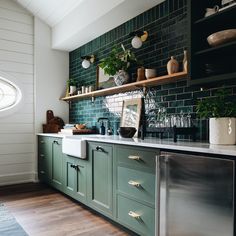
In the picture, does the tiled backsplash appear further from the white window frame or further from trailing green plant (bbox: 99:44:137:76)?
the white window frame

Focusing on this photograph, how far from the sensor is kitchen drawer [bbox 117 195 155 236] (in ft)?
6.73

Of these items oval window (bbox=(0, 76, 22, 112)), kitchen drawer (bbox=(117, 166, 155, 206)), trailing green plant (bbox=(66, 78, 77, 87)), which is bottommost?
kitchen drawer (bbox=(117, 166, 155, 206))

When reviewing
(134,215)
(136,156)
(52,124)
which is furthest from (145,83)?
(52,124)

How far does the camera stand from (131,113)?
3.12m

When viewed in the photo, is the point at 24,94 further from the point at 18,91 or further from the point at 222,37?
the point at 222,37

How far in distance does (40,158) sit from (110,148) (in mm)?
2193

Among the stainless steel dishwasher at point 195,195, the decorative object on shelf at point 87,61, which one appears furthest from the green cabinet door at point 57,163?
the stainless steel dishwasher at point 195,195

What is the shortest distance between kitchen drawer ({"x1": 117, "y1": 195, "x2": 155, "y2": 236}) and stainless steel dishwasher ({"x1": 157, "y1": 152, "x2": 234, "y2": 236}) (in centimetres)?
12

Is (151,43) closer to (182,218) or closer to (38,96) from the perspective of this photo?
(182,218)

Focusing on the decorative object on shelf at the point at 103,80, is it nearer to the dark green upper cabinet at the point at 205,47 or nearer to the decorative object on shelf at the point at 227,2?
the dark green upper cabinet at the point at 205,47

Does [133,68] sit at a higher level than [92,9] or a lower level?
lower

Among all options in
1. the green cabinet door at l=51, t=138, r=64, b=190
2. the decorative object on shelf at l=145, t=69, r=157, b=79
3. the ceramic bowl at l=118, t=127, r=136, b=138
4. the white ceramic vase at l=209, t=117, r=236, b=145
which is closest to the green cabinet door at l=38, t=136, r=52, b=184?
the green cabinet door at l=51, t=138, r=64, b=190

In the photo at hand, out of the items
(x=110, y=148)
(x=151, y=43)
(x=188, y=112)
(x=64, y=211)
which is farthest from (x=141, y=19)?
(x=64, y=211)

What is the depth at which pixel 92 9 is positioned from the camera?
3.33 meters
